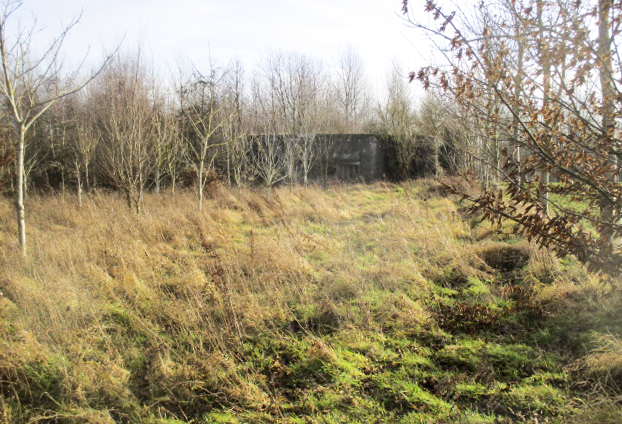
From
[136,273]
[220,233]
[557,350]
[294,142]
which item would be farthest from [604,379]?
[294,142]

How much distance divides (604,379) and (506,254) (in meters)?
2.97

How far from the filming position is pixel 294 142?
1645cm

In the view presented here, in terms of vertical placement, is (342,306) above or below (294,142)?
below

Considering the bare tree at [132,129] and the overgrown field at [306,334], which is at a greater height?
the bare tree at [132,129]

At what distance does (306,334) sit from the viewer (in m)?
4.26

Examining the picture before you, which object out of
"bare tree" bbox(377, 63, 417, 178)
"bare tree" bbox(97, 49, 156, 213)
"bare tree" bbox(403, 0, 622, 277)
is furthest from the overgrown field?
"bare tree" bbox(377, 63, 417, 178)

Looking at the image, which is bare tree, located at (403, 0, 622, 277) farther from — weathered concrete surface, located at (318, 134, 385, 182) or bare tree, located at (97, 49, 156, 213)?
weathered concrete surface, located at (318, 134, 385, 182)

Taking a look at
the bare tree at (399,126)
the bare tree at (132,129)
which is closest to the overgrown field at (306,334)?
the bare tree at (132,129)

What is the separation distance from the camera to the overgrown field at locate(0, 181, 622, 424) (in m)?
3.24

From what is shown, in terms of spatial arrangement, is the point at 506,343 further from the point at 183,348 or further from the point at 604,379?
the point at 183,348

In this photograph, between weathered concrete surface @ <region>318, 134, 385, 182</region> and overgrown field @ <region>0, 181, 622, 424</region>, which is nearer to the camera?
overgrown field @ <region>0, 181, 622, 424</region>

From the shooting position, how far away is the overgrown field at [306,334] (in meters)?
3.24

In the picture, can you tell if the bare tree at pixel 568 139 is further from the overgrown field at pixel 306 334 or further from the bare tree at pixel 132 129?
the bare tree at pixel 132 129

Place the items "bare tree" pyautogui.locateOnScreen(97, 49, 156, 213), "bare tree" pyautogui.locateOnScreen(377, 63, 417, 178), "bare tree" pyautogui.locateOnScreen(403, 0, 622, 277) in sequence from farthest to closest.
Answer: "bare tree" pyautogui.locateOnScreen(377, 63, 417, 178) → "bare tree" pyautogui.locateOnScreen(97, 49, 156, 213) → "bare tree" pyautogui.locateOnScreen(403, 0, 622, 277)
